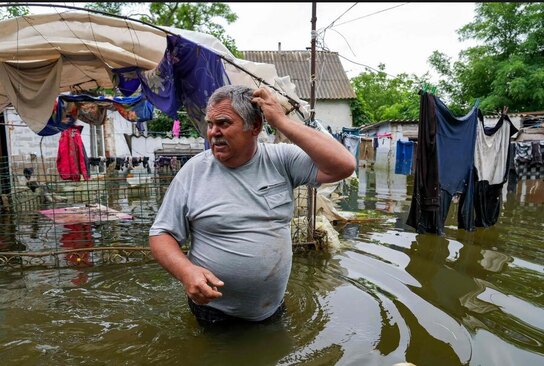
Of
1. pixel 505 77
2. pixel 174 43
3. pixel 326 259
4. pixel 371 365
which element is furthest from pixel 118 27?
pixel 505 77

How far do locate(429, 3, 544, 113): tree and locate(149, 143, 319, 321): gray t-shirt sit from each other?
21.3m

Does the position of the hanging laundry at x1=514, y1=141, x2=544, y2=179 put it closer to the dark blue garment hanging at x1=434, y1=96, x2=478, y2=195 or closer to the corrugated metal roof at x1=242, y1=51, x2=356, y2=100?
the dark blue garment hanging at x1=434, y1=96, x2=478, y2=195

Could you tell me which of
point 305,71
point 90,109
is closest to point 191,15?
point 305,71

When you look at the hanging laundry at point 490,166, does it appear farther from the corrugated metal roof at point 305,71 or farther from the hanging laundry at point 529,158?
the corrugated metal roof at point 305,71

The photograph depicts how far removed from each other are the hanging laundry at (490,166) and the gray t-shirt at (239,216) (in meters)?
5.19

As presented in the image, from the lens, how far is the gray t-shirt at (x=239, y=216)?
2.29m

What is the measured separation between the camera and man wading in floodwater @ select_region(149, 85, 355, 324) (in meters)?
2.21

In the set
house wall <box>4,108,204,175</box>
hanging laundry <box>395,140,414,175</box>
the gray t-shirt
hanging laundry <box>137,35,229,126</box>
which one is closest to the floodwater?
the gray t-shirt

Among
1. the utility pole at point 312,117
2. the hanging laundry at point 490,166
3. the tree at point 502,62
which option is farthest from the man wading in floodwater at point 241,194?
the tree at point 502,62

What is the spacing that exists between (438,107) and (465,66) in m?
22.1

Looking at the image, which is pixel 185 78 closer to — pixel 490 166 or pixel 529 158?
A: pixel 490 166

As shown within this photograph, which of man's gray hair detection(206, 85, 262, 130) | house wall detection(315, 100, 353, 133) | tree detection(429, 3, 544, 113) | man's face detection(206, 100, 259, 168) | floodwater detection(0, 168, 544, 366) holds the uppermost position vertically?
tree detection(429, 3, 544, 113)

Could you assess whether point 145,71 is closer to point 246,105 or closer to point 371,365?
point 246,105

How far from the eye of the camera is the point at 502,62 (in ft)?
71.5
